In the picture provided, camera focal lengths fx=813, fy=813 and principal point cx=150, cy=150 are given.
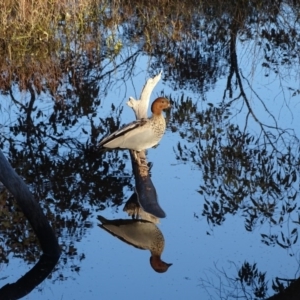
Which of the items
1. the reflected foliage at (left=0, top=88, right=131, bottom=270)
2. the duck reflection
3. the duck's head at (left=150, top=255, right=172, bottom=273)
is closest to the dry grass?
the reflected foliage at (left=0, top=88, right=131, bottom=270)

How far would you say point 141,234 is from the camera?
5.25 m

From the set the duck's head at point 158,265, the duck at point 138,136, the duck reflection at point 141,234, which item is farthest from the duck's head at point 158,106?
the duck's head at point 158,265

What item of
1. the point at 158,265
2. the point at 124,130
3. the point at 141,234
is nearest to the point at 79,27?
the point at 124,130

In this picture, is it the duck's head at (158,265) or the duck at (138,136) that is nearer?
the duck's head at (158,265)

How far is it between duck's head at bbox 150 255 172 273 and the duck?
70.7 inches

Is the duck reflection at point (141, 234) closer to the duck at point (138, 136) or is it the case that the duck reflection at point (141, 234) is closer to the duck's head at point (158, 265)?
the duck's head at point (158, 265)

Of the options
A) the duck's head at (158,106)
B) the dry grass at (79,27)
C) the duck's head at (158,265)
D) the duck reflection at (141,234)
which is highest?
the dry grass at (79,27)

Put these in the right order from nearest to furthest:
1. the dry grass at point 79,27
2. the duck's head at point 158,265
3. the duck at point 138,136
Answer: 1. the duck's head at point 158,265
2. the duck at point 138,136
3. the dry grass at point 79,27

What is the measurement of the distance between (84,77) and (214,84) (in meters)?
1.46

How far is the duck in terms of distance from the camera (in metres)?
6.48

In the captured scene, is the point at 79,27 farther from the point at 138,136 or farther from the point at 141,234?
the point at 141,234

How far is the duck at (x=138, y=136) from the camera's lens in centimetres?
648

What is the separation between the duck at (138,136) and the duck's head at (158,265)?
5.89 ft

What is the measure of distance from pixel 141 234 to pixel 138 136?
1.40 m
